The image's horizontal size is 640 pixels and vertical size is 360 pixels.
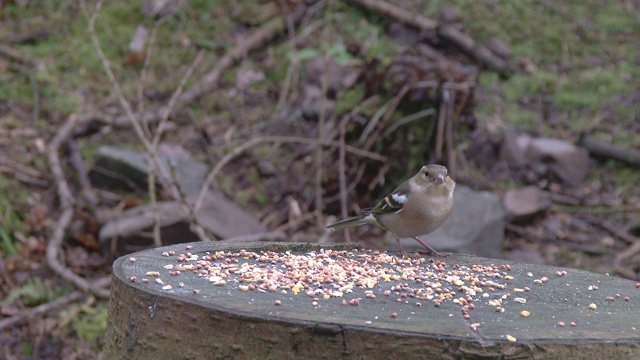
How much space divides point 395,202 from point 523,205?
325 cm

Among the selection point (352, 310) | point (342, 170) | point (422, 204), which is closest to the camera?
point (352, 310)

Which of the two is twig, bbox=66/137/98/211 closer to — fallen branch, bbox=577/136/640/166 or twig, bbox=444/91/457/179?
twig, bbox=444/91/457/179

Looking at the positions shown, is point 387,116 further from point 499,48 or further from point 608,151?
point 499,48

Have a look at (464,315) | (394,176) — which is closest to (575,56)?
(394,176)

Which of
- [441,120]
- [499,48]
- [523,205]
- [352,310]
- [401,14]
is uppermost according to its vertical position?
[401,14]

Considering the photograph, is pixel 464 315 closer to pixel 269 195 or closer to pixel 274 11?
pixel 269 195

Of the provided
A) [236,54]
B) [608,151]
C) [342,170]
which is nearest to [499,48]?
[608,151]

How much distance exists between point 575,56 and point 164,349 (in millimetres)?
7438

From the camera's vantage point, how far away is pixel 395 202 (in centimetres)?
382

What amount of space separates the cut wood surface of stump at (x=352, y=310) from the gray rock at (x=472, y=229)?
2705 mm

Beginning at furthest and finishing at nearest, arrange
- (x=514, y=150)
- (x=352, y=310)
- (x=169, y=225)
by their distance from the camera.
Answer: (x=514, y=150) < (x=169, y=225) < (x=352, y=310)

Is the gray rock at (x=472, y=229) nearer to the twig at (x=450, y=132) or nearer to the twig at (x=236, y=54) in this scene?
the twig at (x=450, y=132)

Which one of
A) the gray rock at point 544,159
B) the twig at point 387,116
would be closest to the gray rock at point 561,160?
the gray rock at point 544,159

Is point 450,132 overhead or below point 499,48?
below
